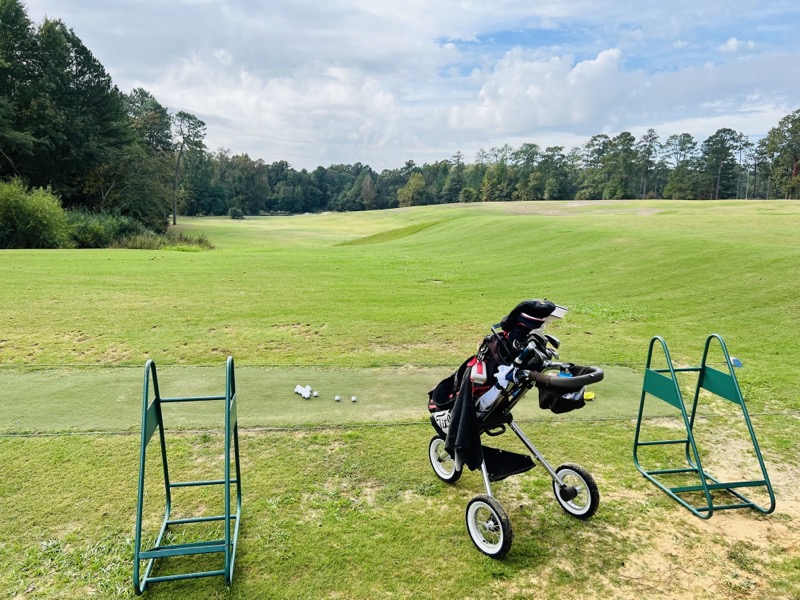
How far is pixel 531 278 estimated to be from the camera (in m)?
17.1

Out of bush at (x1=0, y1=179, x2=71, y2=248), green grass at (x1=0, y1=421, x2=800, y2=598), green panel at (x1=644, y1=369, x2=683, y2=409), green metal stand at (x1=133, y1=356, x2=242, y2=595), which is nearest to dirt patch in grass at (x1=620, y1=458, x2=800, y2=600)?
green grass at (x1=0, y1=421, x2=800, y2=598)

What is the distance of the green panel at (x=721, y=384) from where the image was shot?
15.0 feet

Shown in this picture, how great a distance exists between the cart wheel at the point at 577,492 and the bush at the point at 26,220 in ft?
103

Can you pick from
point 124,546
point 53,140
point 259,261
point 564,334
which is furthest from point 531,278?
point 53,140

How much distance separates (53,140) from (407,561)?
48.1 metres

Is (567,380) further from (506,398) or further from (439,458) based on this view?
(439,458)

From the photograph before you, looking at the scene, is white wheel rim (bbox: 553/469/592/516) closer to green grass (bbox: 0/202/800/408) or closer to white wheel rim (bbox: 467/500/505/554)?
white wheel rim (bbox: 467/500/505/554)

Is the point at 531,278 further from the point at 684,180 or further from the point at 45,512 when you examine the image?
the point at 684,180

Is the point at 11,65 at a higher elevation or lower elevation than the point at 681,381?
higher

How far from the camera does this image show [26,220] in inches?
1064

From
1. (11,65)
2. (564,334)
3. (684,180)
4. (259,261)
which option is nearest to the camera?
(564,334)

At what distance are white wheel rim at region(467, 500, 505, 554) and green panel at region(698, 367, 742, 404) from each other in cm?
245

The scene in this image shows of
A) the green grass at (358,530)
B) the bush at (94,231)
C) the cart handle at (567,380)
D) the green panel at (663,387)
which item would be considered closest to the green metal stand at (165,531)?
the green grass at (358,530)

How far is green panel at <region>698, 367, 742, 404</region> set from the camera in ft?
15.0
